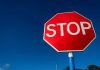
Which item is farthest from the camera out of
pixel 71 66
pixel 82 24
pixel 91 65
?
pixel 91 65

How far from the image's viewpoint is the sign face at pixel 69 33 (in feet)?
13.3

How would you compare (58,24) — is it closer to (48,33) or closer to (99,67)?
(48,33)

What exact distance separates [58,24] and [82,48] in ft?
2.15

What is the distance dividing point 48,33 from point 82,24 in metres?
0.66

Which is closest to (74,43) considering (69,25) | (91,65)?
(69,25)

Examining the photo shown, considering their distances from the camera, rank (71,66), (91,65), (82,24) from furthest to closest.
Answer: (91,65)
(82,24)
(71,66)

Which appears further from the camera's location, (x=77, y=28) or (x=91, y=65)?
(x=91, y=65)

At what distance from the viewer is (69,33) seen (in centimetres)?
409

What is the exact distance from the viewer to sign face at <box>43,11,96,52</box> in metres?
4.04

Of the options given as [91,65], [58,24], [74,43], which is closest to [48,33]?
[58,24]

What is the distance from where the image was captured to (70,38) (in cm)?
406

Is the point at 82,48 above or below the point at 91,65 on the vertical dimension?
below

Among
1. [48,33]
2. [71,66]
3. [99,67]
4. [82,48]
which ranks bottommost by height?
[71,66]

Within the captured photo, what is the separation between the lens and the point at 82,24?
4.26m
